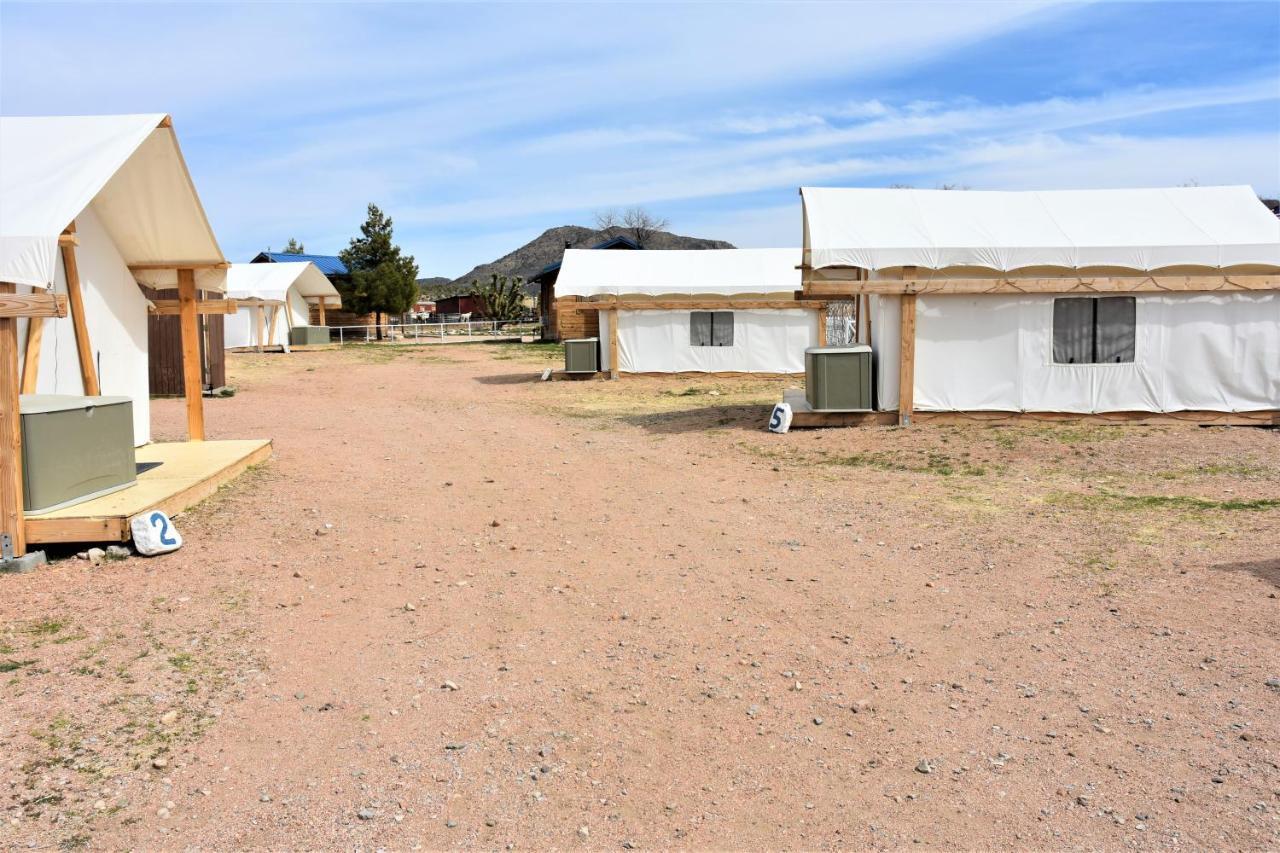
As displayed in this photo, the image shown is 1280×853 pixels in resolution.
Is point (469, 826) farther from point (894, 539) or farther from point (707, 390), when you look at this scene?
point (707, 390)

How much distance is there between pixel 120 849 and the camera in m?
3.37

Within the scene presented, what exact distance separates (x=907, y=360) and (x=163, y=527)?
1000cm

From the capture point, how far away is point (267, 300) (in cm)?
3697

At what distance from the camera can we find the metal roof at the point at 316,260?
51694mm

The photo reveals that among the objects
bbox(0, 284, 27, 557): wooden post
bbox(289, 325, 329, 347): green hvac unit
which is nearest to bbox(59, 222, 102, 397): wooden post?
bbox(0, 284, 27, 557): wooden post

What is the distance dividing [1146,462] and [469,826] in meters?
9.66

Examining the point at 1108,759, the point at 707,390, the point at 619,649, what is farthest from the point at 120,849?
the point at 707,390

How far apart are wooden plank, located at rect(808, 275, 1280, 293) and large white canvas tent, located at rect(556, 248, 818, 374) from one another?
10187 mm

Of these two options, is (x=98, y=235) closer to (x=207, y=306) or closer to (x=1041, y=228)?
(x=207, y=306)

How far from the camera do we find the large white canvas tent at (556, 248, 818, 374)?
24.0m

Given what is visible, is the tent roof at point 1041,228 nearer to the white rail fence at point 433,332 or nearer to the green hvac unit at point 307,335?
the green hvac unit at point 307,335

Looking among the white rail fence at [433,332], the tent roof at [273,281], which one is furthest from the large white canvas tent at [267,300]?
the white rail fence at [433,332]

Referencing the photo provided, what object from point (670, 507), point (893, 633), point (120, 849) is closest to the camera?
point (120, 849)

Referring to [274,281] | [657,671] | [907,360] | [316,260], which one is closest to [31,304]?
[657,671]
